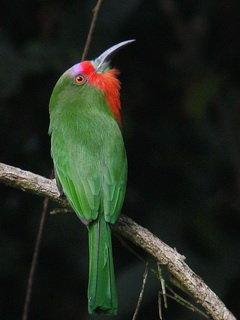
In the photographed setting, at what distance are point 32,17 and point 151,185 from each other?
1.58m

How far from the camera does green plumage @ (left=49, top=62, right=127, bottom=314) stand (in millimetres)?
3734

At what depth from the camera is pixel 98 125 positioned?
14.0 feet

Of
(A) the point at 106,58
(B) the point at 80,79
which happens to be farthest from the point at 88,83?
(A) the point at 106,58

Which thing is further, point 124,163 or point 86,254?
point 86,254

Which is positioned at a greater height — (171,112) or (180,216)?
(171,112)

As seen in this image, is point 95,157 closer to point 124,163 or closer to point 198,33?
point 124,163

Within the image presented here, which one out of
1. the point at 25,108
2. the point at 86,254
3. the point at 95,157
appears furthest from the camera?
the point at 25,108

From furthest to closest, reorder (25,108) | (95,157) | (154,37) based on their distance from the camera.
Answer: (154,37), (25,108), (95,157)

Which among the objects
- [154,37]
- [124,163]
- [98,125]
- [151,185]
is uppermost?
[154,37]

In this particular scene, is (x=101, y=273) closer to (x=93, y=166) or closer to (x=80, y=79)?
(x=93, y=166)

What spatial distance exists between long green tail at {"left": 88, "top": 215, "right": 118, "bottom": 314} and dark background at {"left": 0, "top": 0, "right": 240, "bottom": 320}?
4.21 ft

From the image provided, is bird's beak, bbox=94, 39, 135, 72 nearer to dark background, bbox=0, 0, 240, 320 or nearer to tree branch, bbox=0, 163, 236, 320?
dark background, bbox=0, 0, 240, 320

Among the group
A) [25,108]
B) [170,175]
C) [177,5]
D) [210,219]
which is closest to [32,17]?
[25,108]

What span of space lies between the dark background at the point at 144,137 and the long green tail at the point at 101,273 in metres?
1.28
